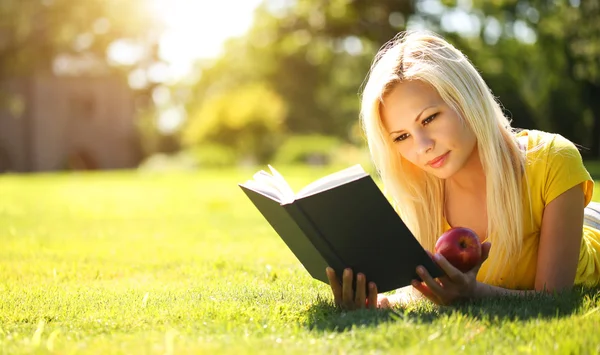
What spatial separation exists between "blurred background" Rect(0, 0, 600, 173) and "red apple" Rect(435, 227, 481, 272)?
1076cm

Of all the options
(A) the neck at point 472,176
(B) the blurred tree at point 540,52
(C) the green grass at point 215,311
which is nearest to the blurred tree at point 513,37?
(B) the blurred tree at point 540,52

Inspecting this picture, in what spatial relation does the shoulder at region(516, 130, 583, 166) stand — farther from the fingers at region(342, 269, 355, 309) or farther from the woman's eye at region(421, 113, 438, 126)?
the fingers at region(342, 269, 355, 309)

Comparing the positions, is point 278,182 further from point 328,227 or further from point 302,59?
point 302,59

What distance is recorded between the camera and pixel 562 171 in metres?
3.26

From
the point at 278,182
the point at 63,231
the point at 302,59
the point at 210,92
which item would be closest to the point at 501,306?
the point at 278,182

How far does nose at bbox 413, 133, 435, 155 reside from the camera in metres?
3.27

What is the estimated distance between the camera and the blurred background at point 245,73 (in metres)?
25.0

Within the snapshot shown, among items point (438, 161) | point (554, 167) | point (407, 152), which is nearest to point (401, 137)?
point (407, 152)

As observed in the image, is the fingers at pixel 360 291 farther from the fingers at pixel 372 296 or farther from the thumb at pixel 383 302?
the thumb at pixel 383 302

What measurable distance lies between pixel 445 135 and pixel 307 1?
78.5ft

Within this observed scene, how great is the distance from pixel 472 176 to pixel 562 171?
0.49m

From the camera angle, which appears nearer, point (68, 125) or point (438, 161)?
point (438, 161)

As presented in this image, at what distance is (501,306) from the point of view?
304 cm

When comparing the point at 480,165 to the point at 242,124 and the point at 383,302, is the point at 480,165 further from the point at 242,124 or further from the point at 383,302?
the point at 242,124
